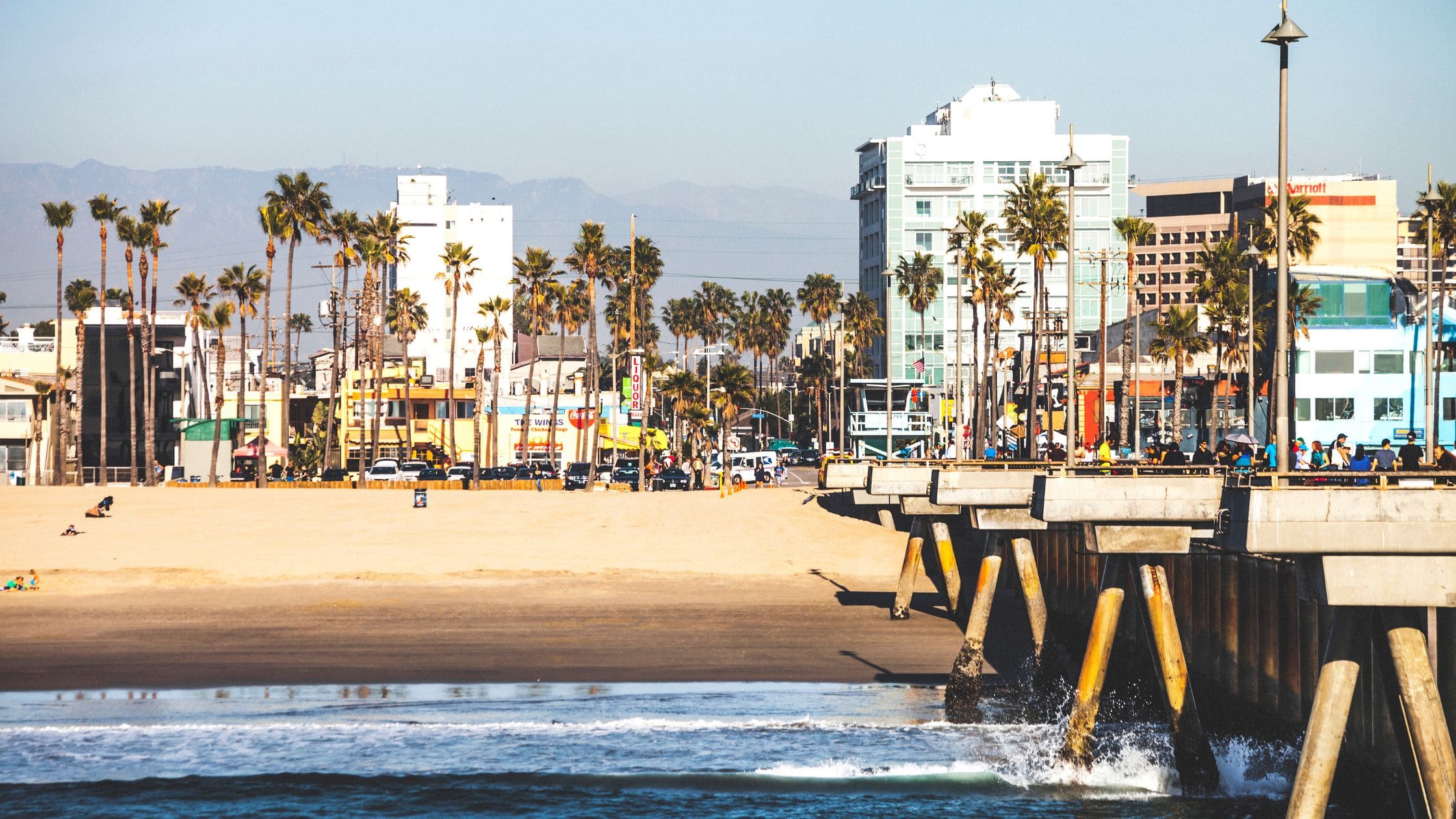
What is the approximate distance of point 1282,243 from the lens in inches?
582

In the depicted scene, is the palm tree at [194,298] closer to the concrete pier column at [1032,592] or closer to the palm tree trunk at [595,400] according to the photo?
the palm tree trunk at [595,400]

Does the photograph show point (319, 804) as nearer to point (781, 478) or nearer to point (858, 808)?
point (858, 808)

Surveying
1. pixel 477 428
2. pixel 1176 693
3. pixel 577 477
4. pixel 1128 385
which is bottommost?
pixel 577 477

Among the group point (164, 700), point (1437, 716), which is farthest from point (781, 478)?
point (1437, 716)

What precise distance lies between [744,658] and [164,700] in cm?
973

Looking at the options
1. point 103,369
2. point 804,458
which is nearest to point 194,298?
point 103,369

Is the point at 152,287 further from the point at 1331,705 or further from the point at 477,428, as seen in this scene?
the point at 1331,705

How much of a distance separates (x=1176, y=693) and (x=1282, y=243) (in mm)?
5865

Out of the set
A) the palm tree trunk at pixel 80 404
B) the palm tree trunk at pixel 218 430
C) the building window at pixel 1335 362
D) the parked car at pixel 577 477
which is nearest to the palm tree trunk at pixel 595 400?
the parked car at pixel 577 477

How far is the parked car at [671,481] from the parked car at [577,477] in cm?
345

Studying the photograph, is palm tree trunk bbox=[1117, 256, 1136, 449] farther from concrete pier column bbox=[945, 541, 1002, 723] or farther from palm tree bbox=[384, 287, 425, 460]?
concrete pier column bbox=[945, 541, 1002, 723]

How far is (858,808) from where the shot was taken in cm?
1784

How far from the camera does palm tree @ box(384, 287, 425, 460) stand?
91.0 m

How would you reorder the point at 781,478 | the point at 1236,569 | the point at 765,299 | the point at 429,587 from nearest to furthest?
1. the point at 1236,569
2. the point at 429,587
3. the point at 781,478
4. the point at 765,299
